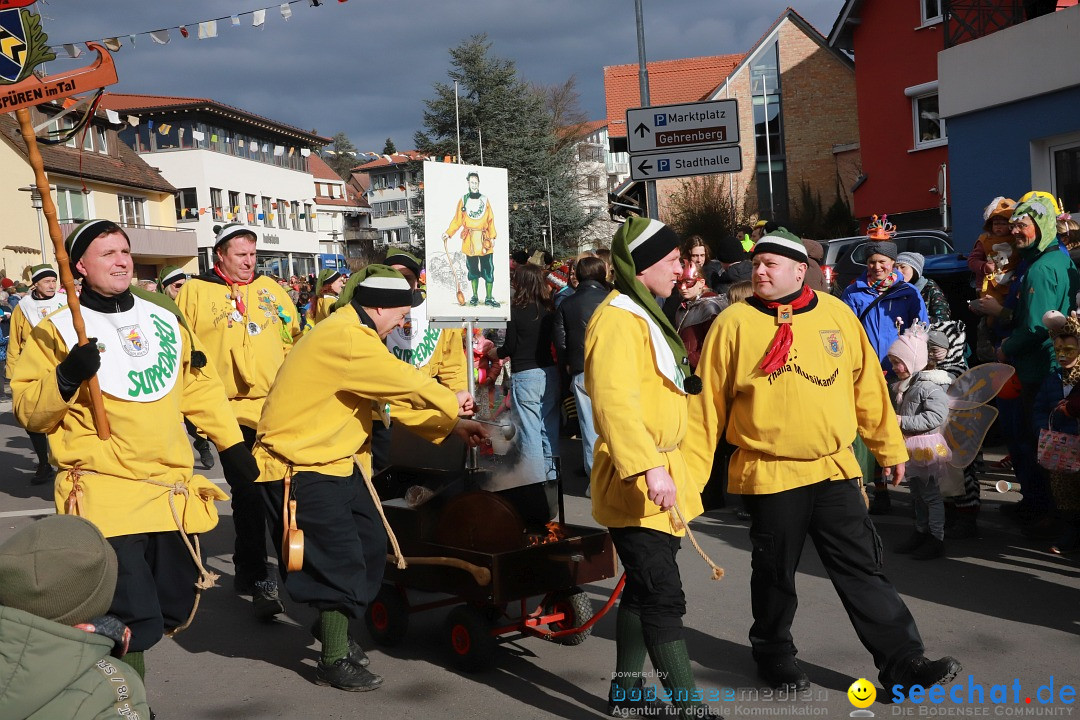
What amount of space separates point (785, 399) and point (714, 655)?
148 centimetres

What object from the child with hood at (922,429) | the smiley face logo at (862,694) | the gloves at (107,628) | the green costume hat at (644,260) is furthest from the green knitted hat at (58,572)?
the child with hood at (922,429)

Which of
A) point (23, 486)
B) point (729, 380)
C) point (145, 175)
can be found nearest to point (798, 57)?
point (145, 175)

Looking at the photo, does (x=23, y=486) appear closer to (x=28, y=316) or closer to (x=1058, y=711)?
(x=28, y=316)

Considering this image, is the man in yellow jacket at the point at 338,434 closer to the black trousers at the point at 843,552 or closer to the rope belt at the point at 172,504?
the rope belt at the point at 172,504

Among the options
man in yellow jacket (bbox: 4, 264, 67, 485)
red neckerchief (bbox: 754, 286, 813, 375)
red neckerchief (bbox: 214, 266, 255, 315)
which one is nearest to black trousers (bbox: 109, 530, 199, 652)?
red neckerchief (bbox: 214, 266, 255, 315)

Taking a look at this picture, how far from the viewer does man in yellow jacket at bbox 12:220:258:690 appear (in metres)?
3.99

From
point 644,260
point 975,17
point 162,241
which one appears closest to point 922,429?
point 644,260

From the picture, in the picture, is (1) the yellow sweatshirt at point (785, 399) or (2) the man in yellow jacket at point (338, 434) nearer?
(1) the yellow sweatshirt at point (785, 399)

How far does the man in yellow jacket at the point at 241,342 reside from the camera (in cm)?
612

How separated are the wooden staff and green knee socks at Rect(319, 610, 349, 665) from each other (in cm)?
131

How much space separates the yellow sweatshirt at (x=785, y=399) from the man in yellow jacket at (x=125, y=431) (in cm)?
207

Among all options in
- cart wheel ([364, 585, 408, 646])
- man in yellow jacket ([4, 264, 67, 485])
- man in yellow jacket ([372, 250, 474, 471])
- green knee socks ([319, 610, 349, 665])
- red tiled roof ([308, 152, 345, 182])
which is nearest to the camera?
green knee socks ([319, 610, 349, 665])

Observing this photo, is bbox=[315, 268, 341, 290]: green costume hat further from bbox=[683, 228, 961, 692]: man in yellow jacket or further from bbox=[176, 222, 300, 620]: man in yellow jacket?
bbox=[683, 228, 961, 692]: man in yellow jacket

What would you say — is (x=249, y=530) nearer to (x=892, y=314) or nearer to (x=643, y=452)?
(x=643, y=452)
